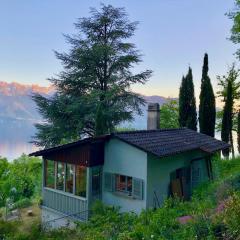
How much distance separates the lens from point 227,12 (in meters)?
31.0

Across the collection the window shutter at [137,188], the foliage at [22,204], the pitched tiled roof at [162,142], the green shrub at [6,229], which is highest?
the pitched tiled roof at [162,142]

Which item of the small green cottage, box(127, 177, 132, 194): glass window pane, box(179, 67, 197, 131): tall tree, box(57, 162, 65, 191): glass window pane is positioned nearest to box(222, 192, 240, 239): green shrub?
the small green cottage

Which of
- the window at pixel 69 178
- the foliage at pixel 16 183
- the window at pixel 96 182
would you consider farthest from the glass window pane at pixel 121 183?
the foliage at pixel 16 183

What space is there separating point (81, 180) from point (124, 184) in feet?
6.97

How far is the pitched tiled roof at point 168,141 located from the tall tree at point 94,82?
1011cm

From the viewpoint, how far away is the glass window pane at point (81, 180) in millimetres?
15828

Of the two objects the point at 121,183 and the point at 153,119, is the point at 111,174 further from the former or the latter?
the point at 153,119

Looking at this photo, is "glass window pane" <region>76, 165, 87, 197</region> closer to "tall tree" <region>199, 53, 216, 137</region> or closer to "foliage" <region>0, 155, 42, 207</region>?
"foliage" <region>0, 155, 42, 207</region>

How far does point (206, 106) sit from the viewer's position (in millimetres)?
33094

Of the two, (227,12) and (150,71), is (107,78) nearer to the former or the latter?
(150,71)

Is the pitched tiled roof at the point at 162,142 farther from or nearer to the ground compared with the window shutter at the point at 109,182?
farther from the ground

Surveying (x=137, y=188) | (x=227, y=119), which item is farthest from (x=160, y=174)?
(x=227, y=119)

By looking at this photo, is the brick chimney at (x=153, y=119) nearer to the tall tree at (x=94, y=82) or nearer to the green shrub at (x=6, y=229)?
the tall tree at (x=94, y=82)

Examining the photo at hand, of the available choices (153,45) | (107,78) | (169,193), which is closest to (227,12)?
(153,45)
